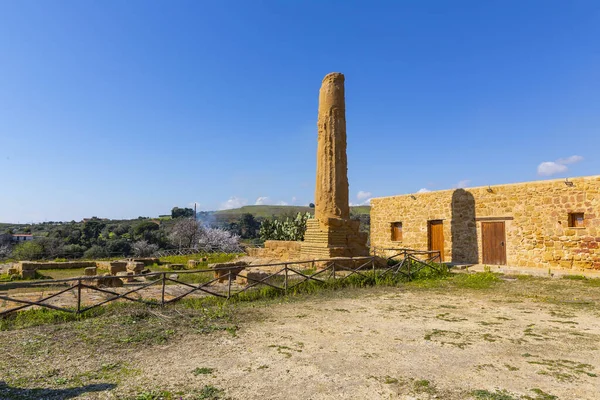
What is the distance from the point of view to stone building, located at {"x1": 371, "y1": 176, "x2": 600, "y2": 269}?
43.0ft

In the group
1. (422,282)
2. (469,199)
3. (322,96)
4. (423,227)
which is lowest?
(422,282)

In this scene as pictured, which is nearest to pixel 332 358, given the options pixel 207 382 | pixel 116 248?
pixel 207 382

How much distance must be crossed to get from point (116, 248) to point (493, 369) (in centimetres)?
3111

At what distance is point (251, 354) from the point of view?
Answer: 17.0ft

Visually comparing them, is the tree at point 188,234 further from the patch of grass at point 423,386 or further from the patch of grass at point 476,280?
the patch of grass at point 423,386

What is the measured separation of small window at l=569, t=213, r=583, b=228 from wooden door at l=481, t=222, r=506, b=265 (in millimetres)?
2370

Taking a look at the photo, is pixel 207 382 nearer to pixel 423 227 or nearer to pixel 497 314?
pixel 497 314

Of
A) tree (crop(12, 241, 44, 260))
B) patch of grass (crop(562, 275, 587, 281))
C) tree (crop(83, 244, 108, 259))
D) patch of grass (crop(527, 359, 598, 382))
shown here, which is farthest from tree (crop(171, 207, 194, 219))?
patch of grass (crop(527, 359, 598, 382))

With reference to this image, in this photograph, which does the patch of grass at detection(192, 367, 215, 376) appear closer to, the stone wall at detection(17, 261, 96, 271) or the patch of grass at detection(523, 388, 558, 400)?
the patch of grass at detection(523, 388, 558, 400)

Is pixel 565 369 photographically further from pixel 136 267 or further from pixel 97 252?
pixel 97 252

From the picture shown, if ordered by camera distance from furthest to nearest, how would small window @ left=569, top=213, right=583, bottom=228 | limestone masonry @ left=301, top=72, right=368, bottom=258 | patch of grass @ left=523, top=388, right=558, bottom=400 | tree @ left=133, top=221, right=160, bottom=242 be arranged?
1. tree @ left=133, top=221, right=160, bottom=242
2. limestone masonry @ left=301, top=72, right=368, bottom=258
3. small window @ left=569, top=213, right=583, bottom=228
4. patch of grass @ left=523, top=388, right=558, bottom=400

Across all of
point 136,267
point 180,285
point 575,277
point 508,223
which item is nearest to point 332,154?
point 508,223

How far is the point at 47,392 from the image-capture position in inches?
155

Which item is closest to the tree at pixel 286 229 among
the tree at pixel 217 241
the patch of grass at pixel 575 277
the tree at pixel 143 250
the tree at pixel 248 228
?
the tree at pixel 217 241
